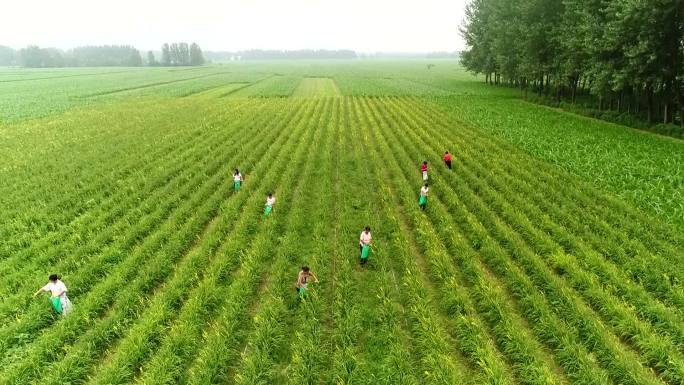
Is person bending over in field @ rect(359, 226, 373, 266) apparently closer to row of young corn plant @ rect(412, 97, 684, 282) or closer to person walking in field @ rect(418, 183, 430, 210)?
person walking in field @ rect(418, 183, 430, 210)

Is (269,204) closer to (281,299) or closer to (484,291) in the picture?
(281,299)

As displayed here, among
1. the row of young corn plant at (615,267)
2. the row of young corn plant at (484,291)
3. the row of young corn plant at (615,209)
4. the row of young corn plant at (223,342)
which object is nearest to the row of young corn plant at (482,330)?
the row of young corn plant at (484,291)

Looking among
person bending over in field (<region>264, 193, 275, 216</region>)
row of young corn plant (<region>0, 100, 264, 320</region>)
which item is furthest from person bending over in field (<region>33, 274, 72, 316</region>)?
person bending over in field (<region>264, 193, 275, 216</region>)

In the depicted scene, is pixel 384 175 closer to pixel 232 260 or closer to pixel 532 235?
pixel 532 235

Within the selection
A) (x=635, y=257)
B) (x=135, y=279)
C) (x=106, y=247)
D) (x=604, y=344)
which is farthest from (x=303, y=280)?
(x=635, y=257)

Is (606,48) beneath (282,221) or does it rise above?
above

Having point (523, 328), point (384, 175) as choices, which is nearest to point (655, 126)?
point (384, 175)
